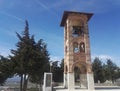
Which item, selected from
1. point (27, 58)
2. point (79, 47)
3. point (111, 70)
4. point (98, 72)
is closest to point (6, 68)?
point (27, 58)

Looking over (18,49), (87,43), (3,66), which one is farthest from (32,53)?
(87,43)

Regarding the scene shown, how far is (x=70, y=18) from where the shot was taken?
1339 inches

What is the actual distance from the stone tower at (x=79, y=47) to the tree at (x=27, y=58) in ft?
15.6

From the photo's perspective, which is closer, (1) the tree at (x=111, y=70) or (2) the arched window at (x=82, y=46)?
(2) the arched window at (x=82, y=46)

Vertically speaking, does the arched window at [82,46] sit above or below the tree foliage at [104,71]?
above

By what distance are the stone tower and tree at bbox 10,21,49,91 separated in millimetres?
4763

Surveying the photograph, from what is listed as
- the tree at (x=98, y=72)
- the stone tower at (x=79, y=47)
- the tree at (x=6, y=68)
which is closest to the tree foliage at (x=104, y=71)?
the tree at (x=98, y=72)

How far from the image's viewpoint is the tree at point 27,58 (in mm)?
31938

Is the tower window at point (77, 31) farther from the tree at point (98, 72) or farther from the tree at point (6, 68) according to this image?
the tree at point (98, 72)

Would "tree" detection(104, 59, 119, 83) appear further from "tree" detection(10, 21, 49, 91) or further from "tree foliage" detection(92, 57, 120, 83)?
"tree" detection(10, 21, 49, 91)

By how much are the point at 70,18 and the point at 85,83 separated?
1172 cm

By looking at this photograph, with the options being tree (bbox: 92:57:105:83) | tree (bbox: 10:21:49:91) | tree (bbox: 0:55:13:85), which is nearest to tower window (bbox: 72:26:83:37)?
tree (bbox: 10:21:49:91)

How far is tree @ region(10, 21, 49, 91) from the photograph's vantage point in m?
31.9

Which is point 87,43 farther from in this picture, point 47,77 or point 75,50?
point 47,77
